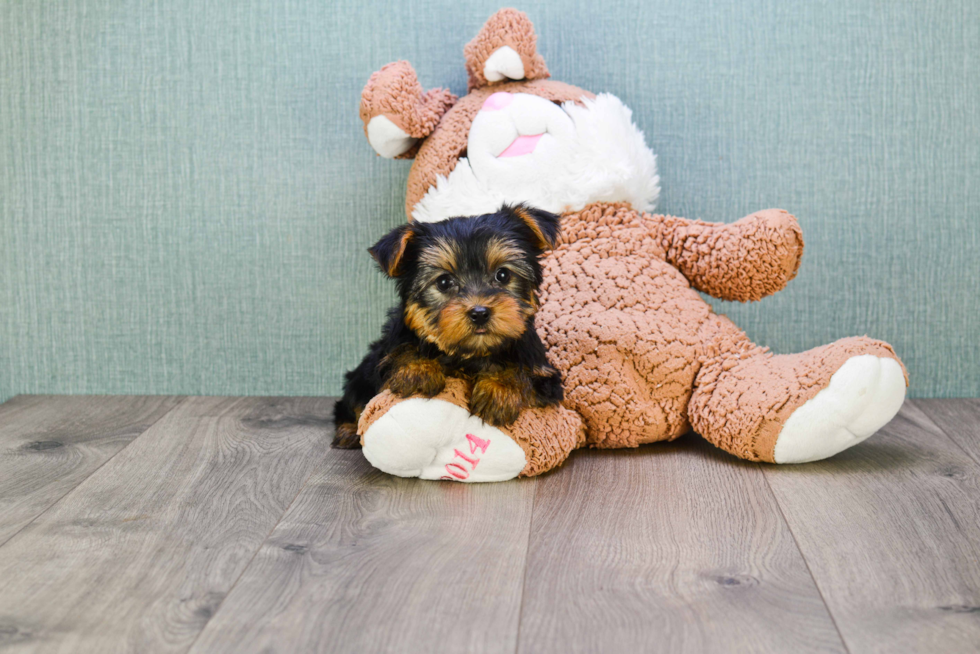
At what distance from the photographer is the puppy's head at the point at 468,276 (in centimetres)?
168

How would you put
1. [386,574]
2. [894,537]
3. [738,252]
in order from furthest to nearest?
1. [738,252]
2. [894,537]
3. [386,574]

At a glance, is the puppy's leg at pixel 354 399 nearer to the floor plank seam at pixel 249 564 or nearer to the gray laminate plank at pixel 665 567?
the floor plank seam at pixel 249 564

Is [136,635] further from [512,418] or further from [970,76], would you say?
[970,76]

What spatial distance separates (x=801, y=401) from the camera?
6.21ft

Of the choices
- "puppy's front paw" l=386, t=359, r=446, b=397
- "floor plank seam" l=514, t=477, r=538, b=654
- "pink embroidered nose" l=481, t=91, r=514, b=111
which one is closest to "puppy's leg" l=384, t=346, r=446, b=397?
"puppy's front paw" l=386, t=359, r=446, b=397

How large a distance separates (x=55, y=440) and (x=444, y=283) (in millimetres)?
1321

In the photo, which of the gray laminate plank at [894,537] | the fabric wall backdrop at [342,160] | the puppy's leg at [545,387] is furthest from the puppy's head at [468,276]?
the fabric wall backdrop at [342,160]

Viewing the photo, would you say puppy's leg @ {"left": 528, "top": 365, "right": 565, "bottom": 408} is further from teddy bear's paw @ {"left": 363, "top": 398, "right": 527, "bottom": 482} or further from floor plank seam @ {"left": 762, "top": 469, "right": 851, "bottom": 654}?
floor plank seam @ {"left": 762, "top": 469, "right": 851, "bottom": 654}

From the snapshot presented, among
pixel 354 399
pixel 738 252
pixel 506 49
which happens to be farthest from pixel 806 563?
pixel 506 49

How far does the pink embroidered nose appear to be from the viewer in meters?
2.22

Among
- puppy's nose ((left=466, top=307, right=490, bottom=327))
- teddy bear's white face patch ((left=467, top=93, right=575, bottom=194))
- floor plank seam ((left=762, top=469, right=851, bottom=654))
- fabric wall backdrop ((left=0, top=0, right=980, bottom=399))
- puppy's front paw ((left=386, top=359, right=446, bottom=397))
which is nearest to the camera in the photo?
floor plank seam ((left=762, top=469, right=851, bottom=654))

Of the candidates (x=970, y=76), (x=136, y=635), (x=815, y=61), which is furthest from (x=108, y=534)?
(x=970, y=76)

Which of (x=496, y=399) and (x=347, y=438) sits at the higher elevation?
(x=496, y=399)

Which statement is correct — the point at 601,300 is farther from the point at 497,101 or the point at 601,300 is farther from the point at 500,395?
the point at 497,101
